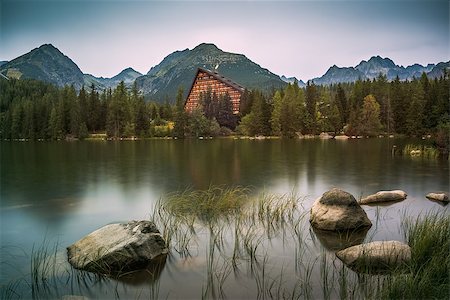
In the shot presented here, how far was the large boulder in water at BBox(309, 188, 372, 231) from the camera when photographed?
1220cm

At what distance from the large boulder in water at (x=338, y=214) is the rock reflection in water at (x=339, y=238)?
0.18 meters

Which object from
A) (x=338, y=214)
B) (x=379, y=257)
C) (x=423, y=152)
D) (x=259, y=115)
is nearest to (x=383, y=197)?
(x=338, y=214)

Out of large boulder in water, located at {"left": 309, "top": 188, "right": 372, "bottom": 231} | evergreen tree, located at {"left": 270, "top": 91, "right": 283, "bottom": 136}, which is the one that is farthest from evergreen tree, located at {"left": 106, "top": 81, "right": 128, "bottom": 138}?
large boulder in water, located at {"left": 309, "top": 188, "right": 372, "bottom": 231}

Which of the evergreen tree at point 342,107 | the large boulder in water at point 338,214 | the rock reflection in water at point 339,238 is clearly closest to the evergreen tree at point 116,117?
the evergreen tree at point 342,107

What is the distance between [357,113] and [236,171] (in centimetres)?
6988

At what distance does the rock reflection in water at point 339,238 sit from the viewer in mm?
10828

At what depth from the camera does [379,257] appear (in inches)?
339

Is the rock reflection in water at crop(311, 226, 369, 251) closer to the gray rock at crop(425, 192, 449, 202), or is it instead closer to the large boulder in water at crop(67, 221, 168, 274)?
the large boulder in water at crop(67, 221, 168, 274)

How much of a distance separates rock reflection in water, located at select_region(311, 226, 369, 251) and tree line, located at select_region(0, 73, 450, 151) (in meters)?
81.1

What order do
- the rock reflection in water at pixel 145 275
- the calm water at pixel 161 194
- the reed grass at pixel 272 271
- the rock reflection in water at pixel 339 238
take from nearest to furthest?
the reed grass at pixel 272 271 → the rock reflection in water at pixel 145 275 → the calm water at pixel 161 194 → the rock reflection in water at pixel 339 238

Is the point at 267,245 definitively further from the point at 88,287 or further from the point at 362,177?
the point at 362,177

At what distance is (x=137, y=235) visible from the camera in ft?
Answer: 31.9

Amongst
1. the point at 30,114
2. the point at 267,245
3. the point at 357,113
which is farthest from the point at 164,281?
the point at 30,114

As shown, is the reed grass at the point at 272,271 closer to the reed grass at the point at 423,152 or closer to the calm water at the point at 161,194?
the calm water at the point at 161,194
